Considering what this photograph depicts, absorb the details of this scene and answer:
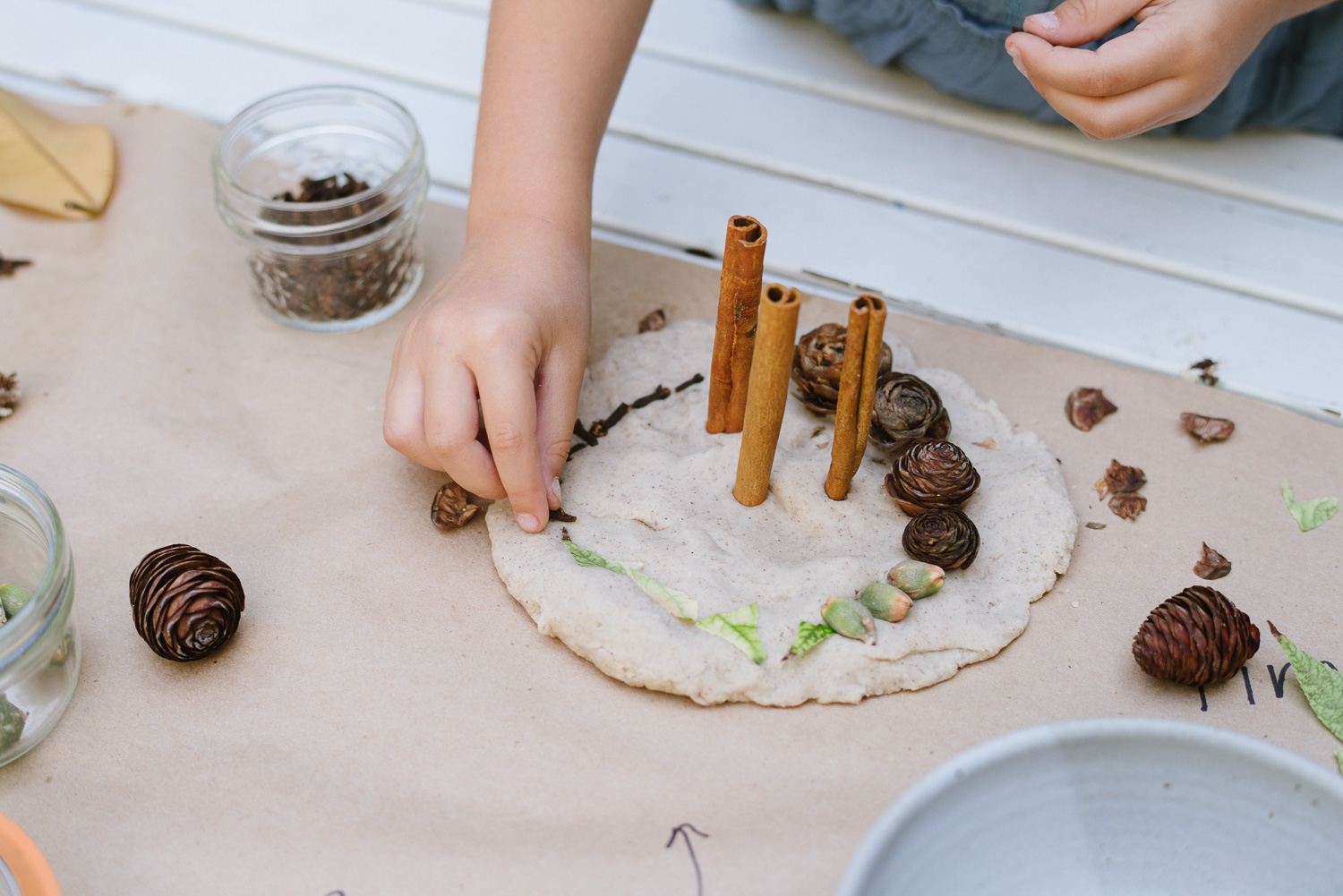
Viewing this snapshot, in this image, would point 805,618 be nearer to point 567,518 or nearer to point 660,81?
point 567,518

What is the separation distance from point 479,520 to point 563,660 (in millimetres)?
180

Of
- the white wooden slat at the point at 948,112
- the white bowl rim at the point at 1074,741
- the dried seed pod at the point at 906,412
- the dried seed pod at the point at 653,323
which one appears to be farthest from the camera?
the white wooden slat at the point at 948,112

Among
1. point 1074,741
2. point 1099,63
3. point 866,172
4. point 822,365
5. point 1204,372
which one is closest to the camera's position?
point 1074,741

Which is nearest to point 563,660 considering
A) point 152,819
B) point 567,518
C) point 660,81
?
point 567,518

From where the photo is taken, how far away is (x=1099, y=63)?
0.86 meters

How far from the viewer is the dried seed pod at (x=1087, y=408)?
3.49 feet

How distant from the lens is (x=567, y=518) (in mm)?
936

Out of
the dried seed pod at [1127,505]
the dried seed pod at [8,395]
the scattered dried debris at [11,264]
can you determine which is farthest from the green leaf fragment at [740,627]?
the scattered dried debris at [11,264]

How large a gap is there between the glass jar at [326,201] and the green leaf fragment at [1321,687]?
979 millimetres

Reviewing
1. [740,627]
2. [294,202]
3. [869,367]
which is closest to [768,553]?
[740,627]

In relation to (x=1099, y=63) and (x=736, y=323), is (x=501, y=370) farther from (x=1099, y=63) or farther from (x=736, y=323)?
(x=1099, y=63)

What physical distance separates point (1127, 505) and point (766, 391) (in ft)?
1.38

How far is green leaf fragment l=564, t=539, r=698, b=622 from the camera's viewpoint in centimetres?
86

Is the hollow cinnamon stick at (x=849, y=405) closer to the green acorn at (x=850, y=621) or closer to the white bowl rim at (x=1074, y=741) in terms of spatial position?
the green acorn at (x=850, y=621)
